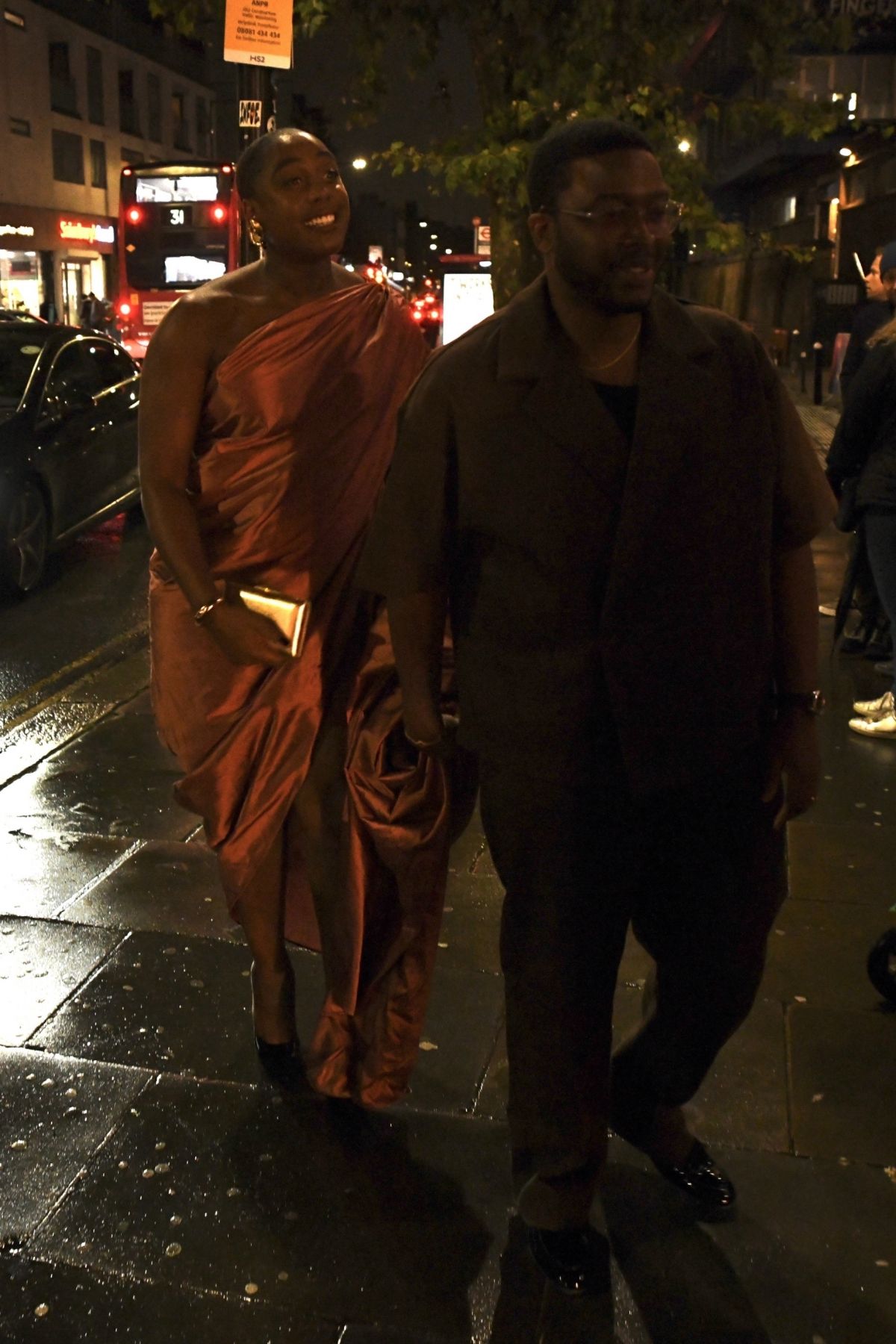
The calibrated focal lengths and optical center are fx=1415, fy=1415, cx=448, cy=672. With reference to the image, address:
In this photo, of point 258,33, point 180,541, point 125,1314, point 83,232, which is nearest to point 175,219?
point 258,33

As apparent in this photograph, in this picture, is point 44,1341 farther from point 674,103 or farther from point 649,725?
point 674,103

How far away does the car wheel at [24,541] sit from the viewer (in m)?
8.77

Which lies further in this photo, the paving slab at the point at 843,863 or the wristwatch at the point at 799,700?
the paving slab at the point at 843,863

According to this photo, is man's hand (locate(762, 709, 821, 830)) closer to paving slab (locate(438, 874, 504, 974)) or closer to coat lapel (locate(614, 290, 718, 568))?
coat lapel (locate(614, 290, 718, 568))

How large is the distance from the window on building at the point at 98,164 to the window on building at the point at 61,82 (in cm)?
179

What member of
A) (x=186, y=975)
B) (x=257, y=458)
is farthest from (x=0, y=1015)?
(x=257, y=458)

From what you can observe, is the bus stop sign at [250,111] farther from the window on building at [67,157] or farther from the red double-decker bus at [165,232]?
the window on building at [67,157]

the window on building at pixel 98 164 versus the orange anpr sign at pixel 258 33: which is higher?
the window on building at pixel 98 164

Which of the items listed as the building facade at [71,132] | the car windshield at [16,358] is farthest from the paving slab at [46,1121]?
the building facade at [71,132]

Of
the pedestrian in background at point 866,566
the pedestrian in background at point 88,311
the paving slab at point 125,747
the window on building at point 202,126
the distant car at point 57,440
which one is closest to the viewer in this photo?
the paving slab at point 125,747

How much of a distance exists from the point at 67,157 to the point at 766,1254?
43861 mm

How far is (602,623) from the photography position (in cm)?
223

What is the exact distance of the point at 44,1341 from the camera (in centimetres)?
240

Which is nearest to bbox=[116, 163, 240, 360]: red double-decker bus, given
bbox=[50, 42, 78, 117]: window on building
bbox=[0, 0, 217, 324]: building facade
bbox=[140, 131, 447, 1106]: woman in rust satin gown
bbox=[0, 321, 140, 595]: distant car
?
bbox=[0, 0, 217, 324]: building facade
